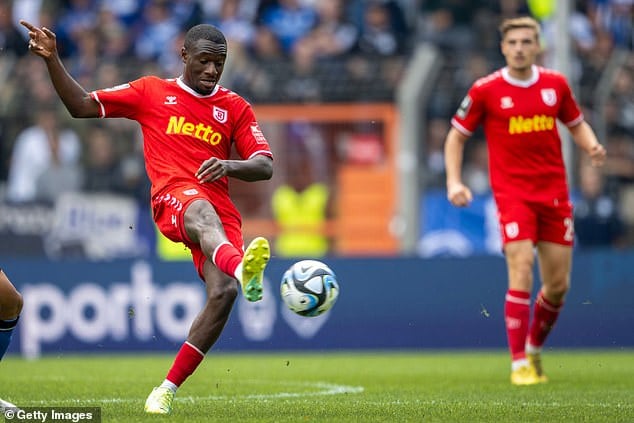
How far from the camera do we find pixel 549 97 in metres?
10.7

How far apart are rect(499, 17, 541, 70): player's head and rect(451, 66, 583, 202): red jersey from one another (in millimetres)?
171

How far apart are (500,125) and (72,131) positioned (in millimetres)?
7893

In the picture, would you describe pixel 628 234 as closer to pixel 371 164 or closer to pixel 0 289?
pixel 371 164

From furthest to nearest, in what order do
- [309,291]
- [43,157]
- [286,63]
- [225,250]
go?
[286,63]
[43,157]
[225,250]
[309,291]

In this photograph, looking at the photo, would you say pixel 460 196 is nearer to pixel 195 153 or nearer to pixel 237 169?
pixel 195 153

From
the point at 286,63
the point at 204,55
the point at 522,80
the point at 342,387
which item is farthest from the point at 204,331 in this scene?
the point at 286,63

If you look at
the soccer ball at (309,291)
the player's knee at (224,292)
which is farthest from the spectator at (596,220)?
the soccer ball at (309,291)

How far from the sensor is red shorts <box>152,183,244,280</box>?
25.7 ft

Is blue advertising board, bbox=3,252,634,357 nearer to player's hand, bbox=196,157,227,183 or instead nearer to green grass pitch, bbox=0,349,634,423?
green grass pitch, bbox=0,349,634,423

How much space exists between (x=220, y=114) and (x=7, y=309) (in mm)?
1788

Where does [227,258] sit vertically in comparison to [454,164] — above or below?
below

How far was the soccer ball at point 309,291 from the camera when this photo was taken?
7289 millimetres

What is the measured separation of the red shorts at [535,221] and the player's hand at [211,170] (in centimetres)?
365

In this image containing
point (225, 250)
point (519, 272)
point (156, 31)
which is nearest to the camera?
point (225, 250)
